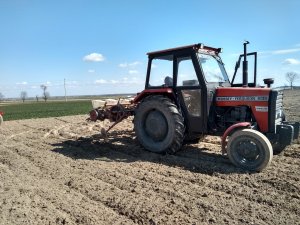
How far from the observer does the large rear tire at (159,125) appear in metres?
7.13

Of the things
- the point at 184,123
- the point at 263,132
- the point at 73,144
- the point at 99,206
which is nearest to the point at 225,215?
the point at 99,206

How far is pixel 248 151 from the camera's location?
604 cm

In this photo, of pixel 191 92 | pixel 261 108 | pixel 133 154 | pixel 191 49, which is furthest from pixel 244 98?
pixel 133 154

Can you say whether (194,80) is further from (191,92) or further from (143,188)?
(143,188)

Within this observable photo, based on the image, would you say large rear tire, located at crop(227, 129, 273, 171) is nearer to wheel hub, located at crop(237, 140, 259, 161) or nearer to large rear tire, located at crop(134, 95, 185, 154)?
wheel hub, located at crop(237, 140, 259, 161)

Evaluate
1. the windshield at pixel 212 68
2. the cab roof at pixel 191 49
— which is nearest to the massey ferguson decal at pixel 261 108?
the windshield at pixel 212 68

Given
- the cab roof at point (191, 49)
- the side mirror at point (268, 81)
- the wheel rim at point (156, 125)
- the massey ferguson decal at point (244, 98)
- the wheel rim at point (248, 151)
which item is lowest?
the wheel rim at point (248, 151)

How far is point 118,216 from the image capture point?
4223 mm

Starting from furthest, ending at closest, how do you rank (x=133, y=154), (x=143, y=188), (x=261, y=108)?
1. (x=133, y=154)
2. (x=261, y=108)
3. (x=143, y=188)

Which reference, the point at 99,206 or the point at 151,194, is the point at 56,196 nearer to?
the point at 99,206

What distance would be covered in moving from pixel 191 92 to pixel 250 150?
1836 millimetres

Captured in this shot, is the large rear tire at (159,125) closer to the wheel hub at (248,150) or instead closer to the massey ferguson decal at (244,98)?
the massey ferguson decal at (244,98)

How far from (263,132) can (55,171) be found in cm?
426

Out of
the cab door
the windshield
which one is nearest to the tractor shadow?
the cab door
